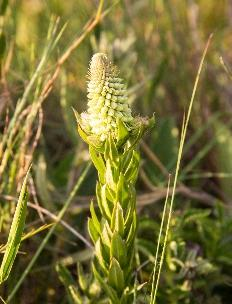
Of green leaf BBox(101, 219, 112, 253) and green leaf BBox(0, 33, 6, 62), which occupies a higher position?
green leaf BBox(0, 33, 6, 62)

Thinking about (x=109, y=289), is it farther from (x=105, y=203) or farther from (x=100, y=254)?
(x=105, y=203)

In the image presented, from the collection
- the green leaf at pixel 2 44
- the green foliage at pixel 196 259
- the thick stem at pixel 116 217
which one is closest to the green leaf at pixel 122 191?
the thick stem at pixel 116 217

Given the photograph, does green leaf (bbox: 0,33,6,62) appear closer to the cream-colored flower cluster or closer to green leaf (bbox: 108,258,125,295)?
the cream-colored flower cluster

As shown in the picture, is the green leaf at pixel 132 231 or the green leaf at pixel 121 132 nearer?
the green leaf at pixel 121 132

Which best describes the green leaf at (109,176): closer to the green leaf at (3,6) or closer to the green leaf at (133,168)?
the green leaf at (133,168)

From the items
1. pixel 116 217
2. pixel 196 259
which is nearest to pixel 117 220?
pixel 116 217

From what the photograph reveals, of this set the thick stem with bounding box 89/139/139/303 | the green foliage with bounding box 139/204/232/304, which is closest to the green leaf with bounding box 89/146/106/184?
the thick stem with bounding box 89/139/139/303
